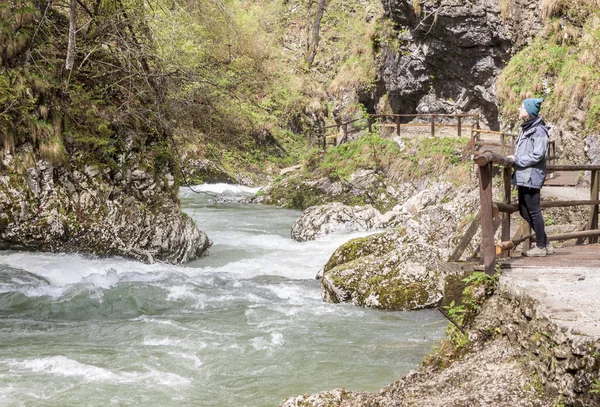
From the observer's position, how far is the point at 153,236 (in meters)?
12.8

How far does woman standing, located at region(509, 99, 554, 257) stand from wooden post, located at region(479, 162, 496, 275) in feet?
3.17

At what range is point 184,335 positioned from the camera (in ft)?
27.1

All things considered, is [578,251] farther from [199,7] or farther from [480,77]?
[480,77]

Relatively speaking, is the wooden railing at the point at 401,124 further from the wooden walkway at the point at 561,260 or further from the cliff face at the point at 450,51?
the wooden walkway at the point at 561,260

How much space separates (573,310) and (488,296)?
37.3 inches

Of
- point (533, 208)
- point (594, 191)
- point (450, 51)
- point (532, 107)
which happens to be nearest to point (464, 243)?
point (533, 208)

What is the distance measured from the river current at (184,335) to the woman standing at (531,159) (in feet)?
7.79

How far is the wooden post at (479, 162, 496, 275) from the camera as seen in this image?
17.6 ft

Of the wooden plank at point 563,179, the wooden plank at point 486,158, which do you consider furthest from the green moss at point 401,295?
the wooden plank at point 563,179

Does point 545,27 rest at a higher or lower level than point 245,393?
higher

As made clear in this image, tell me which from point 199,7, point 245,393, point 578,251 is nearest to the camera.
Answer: point 245,393

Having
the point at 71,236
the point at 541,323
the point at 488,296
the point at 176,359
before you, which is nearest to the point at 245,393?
the point at 176,359

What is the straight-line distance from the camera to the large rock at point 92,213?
1124 cm

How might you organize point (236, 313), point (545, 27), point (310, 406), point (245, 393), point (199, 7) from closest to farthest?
point (310, 406)
point (245, 393)
point (236, 313)
point (199, 7)
point (545, 27)
